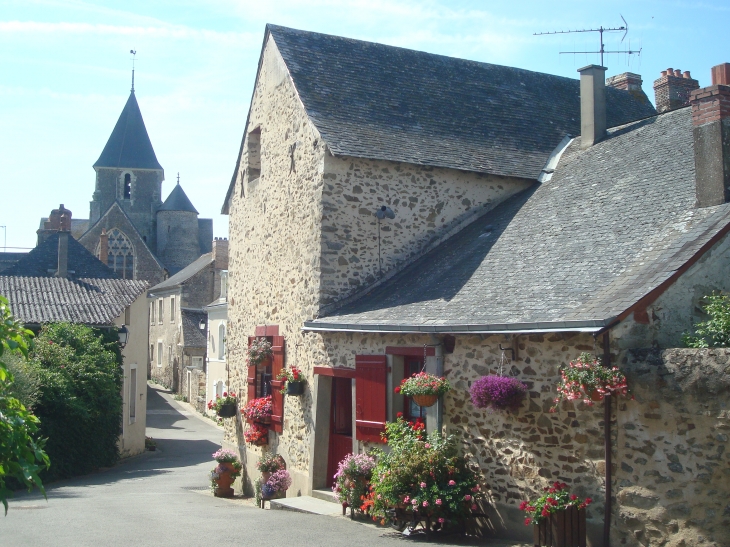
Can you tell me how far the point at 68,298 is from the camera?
71.1 feet

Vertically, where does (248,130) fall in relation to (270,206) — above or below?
above

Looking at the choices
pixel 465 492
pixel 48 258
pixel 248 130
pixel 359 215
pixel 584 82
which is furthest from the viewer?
pixel 48 258

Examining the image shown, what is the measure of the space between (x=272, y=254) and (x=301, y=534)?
21.5 ft

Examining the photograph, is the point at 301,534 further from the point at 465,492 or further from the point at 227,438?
the point at 227,438

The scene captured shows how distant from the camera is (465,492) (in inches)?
365

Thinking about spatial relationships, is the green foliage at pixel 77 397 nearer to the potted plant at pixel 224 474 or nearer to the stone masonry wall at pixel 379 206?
the potted plant at pixel 224 474

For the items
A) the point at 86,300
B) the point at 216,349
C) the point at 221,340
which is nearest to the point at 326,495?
the point at 86,300

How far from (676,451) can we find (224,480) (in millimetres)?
10044

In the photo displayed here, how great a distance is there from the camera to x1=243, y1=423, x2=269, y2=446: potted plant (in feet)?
47.8

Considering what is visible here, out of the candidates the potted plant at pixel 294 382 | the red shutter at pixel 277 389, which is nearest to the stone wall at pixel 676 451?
the potted plant at pixel 294 382

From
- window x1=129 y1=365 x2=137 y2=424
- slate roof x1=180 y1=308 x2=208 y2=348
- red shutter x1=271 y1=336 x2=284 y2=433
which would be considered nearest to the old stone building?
slate roof x1=180 y1=308 x2=208 y2=348

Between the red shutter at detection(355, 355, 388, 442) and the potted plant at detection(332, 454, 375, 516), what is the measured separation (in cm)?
44

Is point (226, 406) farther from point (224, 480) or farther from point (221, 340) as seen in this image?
point (221, 340)

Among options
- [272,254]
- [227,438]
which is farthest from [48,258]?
[272,254]
